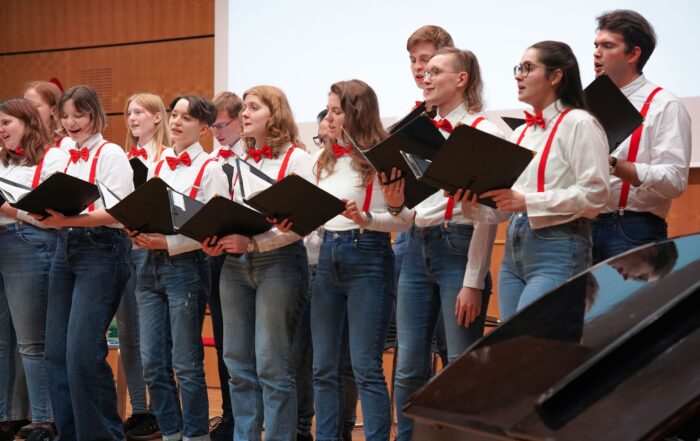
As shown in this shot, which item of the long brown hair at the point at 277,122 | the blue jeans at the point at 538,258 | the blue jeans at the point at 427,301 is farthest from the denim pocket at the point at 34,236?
the blue jeans at the point at 538,258

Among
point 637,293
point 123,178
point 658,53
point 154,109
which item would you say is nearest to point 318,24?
point 154,109

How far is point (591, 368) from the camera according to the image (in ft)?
2.62

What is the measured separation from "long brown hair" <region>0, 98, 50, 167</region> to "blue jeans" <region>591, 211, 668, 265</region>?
2356 mm

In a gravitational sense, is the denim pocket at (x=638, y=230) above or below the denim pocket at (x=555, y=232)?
below

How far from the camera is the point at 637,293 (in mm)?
937

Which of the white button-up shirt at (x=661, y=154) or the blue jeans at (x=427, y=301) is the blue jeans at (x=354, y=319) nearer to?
the blue jeans at (x=427, y=301)

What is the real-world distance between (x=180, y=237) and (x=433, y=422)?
2.35 m

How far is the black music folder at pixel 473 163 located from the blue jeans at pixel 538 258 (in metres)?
0.19

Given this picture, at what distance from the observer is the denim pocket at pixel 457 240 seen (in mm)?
2734

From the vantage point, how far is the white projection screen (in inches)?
172

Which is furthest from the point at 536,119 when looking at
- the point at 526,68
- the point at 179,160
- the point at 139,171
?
the point at 139,171

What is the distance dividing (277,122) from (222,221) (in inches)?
21.0

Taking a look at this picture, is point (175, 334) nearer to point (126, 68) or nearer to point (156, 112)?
point (156, 112)

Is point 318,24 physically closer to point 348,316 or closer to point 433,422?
point 348,316
